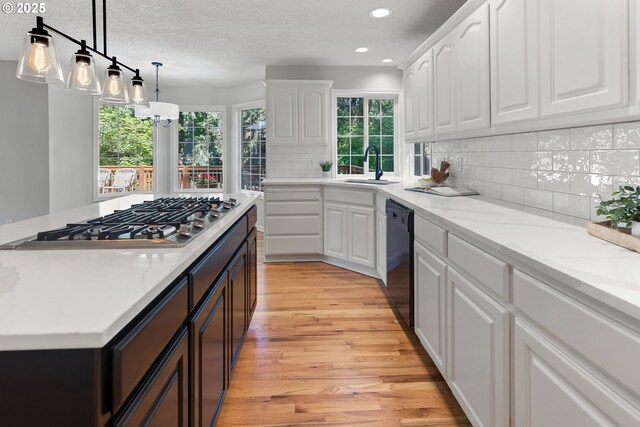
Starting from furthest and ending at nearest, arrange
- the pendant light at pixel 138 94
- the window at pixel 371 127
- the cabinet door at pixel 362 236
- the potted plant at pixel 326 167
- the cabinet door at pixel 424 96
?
1. the window at pixel 371 127
2. the potted plant at pixel 326 167
3. the cabinet door at pixel 362 236
4. the cabinet door at pixel 424 96
5. the pendant light at pixel 138 94

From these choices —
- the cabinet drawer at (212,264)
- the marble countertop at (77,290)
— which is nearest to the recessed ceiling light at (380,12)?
the cabinet drawer at (212,264)

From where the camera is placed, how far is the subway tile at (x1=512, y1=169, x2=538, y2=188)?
219 centimetres

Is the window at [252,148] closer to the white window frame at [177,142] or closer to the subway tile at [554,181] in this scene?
the white window frame at [177,142]

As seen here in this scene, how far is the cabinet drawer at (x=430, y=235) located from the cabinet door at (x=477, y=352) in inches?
5.9

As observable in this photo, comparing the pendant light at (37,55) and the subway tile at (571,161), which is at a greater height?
the pendant light at (37,55)

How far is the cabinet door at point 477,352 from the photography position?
1.33 m

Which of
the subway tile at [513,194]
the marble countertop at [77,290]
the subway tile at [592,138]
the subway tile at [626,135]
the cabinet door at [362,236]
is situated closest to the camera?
the marble countertop at [77,290]

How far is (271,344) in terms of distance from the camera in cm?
262

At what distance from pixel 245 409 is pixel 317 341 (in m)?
0.83

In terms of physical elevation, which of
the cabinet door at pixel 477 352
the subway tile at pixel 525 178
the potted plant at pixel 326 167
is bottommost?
the cabinet door at pixel 477 352

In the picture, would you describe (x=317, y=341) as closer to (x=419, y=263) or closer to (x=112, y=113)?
(x=419, y=263)

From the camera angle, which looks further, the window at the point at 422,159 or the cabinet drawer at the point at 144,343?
the window at the point at 422,159

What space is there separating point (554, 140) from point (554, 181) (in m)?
0.20

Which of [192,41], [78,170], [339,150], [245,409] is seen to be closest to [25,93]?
[78,170]
